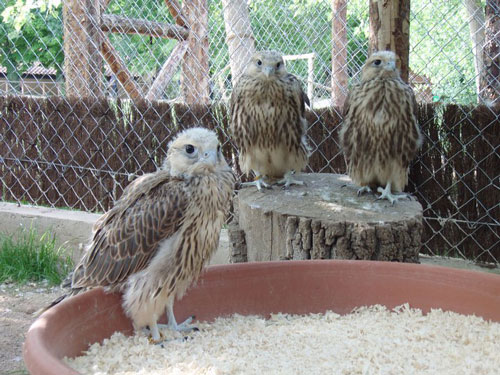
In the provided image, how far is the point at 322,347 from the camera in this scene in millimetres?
1787

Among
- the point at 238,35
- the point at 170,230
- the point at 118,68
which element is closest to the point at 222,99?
the point at 238,35

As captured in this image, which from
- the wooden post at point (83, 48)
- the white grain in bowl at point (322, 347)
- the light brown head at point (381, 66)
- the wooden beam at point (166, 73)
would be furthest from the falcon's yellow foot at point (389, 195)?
the wooden post at point (83, 48)

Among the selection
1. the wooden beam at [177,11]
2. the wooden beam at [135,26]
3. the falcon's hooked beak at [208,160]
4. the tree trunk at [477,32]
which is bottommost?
the falcon's hooked beak at [208,160]

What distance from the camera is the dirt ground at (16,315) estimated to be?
330cm

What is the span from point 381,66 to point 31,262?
2880mm

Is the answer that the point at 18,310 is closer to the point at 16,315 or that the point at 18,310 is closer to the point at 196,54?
the point at 16,315

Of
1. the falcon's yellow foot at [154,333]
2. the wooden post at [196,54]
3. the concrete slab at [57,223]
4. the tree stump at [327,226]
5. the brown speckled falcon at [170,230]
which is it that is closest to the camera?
the falcon's yellow foot at [154,333]

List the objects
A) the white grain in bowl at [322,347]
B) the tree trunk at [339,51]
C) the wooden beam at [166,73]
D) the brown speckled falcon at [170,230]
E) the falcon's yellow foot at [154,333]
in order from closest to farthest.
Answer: the white grain in bowl at [322,347], the falcon's yellow foot at [154,333], the brown speckled falcon at [170,230], the tree trunk at [339,51], the wooden beam at [166,73]

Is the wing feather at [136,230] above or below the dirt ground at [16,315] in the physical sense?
above

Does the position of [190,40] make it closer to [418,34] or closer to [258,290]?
[418,34]

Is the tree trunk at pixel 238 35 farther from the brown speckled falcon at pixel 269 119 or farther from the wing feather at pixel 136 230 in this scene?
the wing feather at pixel 136 230

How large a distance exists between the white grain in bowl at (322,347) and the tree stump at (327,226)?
79 cm

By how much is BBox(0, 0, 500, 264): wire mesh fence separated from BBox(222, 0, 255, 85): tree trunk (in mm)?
13

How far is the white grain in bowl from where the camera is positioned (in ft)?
5.36
